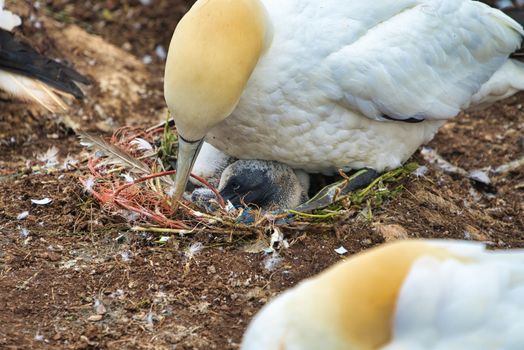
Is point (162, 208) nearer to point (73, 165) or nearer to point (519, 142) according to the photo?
point (73, 165)

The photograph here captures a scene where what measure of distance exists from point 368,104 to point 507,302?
2.49 meters

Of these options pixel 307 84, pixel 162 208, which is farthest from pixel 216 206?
pixel 307 84

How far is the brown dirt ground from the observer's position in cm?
469

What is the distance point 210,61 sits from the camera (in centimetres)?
487

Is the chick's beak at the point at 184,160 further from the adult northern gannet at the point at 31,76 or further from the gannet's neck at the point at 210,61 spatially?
the adult northern gannet at the point at 31,76

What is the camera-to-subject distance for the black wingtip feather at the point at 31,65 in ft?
22.9

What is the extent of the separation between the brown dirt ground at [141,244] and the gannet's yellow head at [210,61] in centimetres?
81

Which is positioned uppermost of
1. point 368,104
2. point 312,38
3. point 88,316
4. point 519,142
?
point 312,38

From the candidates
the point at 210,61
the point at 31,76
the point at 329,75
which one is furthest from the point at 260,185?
the point at 31,76

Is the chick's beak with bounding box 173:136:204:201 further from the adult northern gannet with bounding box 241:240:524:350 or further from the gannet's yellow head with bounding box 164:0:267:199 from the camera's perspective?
the adult northern gannet with bounding box 241:240:524:350

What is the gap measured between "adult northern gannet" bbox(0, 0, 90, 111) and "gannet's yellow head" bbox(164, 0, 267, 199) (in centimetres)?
208

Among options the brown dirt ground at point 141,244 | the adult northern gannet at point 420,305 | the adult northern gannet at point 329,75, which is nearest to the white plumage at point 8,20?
the brown dirt ground at point 141,244

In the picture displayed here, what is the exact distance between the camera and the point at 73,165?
631 centimetres

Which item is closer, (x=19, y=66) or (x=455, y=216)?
(x=455, y=216)
